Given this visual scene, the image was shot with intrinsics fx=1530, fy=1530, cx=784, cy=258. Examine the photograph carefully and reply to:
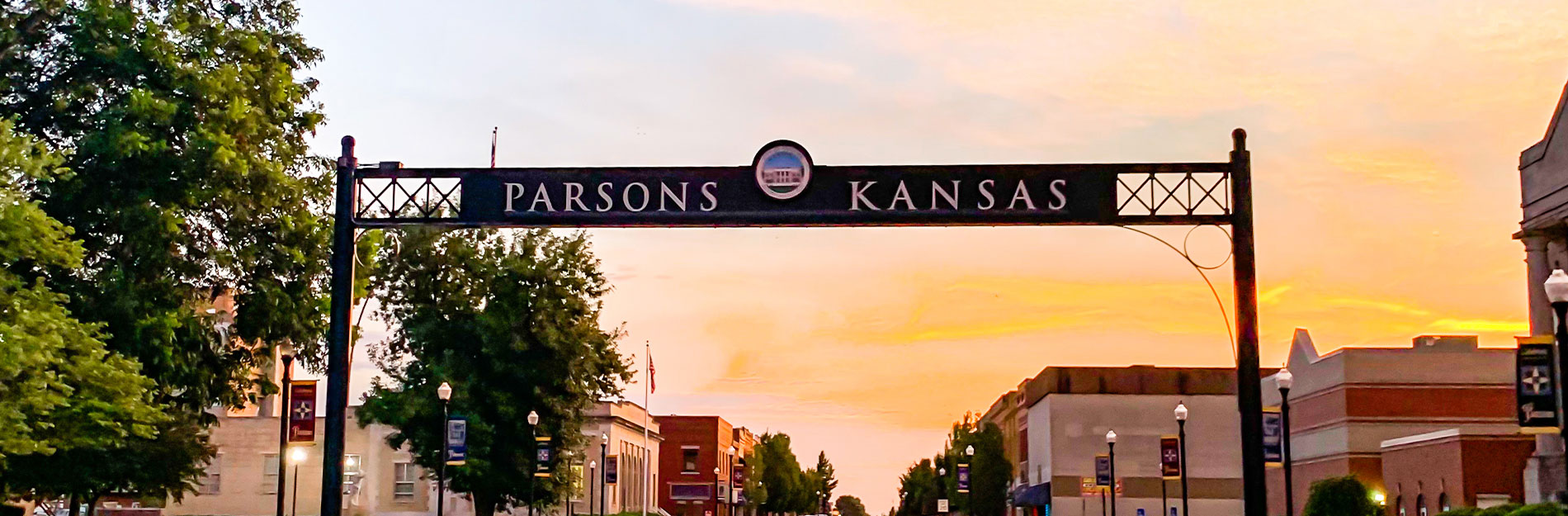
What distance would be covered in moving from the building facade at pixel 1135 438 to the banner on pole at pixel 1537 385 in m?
78.1

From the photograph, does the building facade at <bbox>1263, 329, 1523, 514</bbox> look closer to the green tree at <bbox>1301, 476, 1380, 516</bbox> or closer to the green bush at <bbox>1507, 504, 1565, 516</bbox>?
the green tree at <bbox>1301, 476, 1380, 516</bbox>

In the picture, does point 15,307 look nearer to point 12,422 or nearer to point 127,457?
point 12,422

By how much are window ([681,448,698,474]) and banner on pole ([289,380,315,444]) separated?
107 m

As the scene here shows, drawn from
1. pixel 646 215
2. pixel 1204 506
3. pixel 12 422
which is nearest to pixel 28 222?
pixel 12 422

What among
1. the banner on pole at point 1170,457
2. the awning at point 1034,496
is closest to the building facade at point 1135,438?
the awning at point 1034,496

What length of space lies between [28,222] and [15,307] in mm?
1454

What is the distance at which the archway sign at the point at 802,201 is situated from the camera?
76.0 feet

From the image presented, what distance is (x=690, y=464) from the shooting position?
136750 mm

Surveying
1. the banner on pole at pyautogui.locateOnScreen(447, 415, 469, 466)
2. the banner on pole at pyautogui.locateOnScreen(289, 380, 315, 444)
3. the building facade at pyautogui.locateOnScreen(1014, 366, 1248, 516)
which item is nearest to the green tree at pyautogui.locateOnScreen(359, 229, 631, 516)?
the banner on pole at pyautogui.locateOnScreen(447, 415, 469, 466)

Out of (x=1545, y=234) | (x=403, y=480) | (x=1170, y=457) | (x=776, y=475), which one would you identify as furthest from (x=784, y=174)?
(x=776, y=475)

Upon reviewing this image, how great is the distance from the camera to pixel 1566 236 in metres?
42.3

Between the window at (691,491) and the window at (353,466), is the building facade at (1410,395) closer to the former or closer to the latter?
the window at (353,466)

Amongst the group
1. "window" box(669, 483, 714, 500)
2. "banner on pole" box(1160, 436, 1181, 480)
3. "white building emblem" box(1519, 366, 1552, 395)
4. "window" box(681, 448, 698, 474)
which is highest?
"window" box(681, 448, 698, 474)

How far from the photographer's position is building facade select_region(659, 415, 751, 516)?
13262cm
